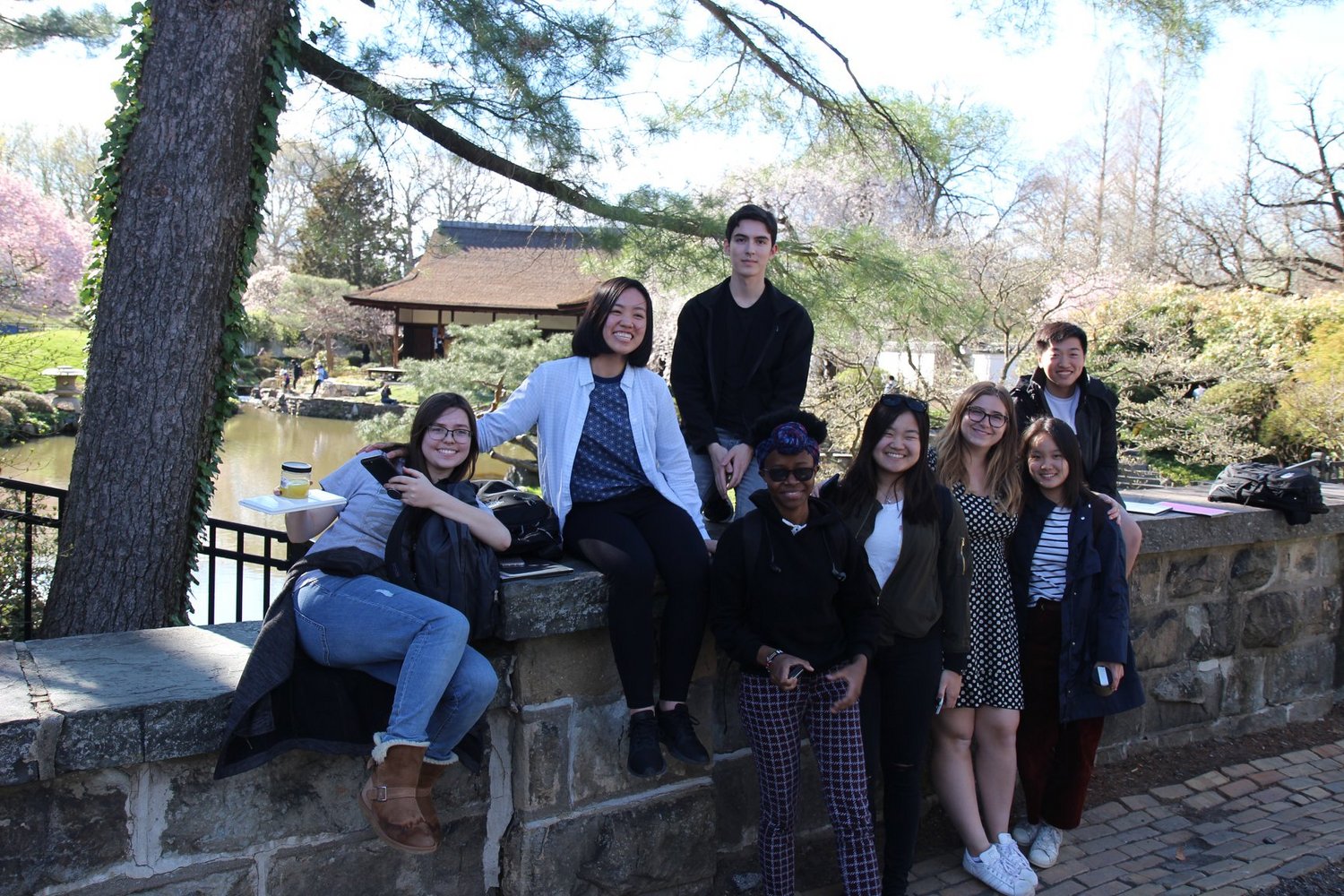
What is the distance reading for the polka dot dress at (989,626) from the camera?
3080mm

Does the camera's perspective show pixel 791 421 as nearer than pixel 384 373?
Yes

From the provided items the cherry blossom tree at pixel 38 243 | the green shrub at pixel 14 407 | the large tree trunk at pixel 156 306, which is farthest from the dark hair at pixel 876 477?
the green shrub at pixel 14 407

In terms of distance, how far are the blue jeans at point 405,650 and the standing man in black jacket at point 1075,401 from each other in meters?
2.24

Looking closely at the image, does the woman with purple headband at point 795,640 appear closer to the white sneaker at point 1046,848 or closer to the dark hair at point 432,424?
the dark hair at point 432,424

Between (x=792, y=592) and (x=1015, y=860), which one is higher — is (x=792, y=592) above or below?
above

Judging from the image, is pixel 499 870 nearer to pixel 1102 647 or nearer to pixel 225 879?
pixel 225 879

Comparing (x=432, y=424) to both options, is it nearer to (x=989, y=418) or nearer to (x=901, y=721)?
(x=901, y=721)

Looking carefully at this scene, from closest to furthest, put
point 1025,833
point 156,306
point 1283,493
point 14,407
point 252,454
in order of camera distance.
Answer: point 1025,833 < point 156,306 < point 1283,493 < point 14,407 < point 252,454

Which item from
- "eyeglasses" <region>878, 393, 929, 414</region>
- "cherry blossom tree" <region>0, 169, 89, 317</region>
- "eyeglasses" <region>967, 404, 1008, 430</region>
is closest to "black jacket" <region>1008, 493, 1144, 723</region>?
"eyeglasses" <region>967, 404, 1008, 430</region>

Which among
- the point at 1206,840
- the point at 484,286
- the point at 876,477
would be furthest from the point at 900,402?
the point at 484,286

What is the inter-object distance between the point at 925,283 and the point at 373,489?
145 inches

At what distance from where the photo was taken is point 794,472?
2602mm

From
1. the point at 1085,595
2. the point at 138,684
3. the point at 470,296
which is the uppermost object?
the point at 470,296

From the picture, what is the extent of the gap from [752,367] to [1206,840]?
2.25 m
